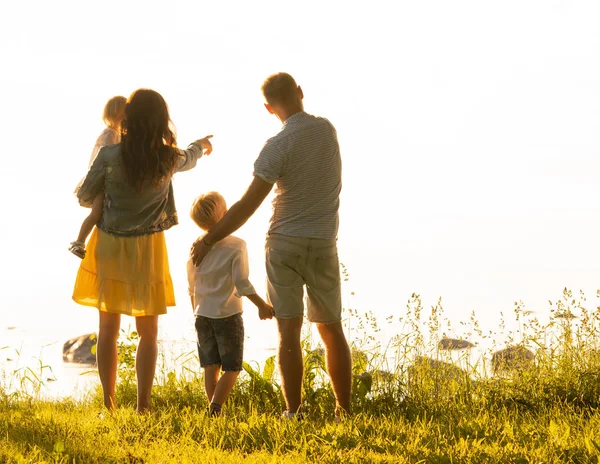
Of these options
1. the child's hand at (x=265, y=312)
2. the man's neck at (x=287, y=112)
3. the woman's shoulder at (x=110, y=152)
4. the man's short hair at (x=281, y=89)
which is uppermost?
the man's short hair at (x=281, y=89)

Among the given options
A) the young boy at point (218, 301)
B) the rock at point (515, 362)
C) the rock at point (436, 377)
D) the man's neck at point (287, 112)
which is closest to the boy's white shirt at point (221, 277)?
the young boy at point (218, 301)

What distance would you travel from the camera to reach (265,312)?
5352 mm

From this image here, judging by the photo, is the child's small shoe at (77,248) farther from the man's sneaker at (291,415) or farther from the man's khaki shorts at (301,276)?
the man's sneaker at (291,415)

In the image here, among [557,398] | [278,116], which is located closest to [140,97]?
[278,116]

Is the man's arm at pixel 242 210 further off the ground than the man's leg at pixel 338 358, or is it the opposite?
the man's arm at pixel 242 210

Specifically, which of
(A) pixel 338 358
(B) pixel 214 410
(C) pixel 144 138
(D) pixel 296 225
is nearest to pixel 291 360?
(A) pixel 338 358

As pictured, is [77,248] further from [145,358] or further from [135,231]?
[145,358]

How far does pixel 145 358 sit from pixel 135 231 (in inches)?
34.5

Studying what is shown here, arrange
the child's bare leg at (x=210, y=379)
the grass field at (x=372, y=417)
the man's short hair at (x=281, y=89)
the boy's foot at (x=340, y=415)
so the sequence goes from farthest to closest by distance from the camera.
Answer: the child's bare leg at (x=210, y=379) < the man's short hair at (x=281, y=89) < the boy's foot at (x=340, y=415) < the grass field at (x=372, y=417)

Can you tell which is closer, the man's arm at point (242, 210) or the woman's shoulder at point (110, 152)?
the man's arm at point (242, 210)

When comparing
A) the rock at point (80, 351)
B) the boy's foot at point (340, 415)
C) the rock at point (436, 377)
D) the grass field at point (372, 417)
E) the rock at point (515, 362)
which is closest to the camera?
the grass field at point (372, 417)

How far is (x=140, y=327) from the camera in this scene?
569cm

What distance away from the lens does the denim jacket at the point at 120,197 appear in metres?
5.52

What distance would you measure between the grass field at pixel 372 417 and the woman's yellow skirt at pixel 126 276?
0.72 meters
